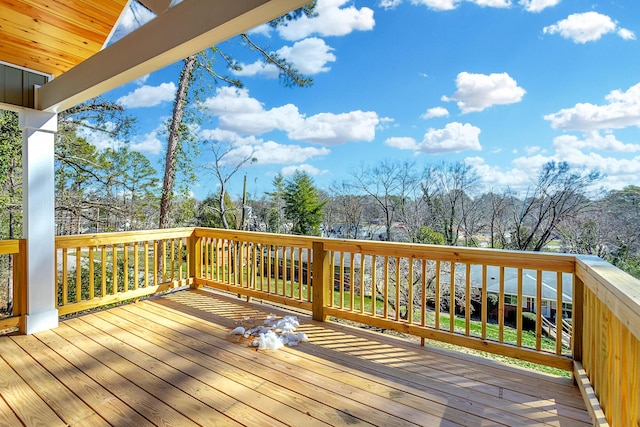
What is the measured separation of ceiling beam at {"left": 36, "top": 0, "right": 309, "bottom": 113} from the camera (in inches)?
59.0

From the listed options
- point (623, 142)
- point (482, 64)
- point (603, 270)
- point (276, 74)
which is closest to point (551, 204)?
point (623, 142)

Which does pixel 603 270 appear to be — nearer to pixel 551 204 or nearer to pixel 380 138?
pixel 551 204

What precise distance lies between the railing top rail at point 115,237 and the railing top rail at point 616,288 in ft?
14.4

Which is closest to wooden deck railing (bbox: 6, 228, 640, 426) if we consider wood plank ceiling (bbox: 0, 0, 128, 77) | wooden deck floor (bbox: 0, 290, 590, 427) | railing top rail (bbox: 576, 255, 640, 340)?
railing top rail (bbox: 576, 255, 640, 340)

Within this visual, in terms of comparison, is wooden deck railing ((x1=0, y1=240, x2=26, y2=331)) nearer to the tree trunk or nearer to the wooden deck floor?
the wooden deck floor

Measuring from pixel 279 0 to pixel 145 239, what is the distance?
3.73 m

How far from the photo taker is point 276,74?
8.38 metres

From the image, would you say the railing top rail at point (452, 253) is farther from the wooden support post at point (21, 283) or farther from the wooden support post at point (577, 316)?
the wooden support post at point (21, 283)

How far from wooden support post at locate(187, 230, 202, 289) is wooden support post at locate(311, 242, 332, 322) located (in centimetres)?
215

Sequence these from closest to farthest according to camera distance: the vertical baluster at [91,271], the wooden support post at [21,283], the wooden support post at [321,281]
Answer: the wooden support post at [21,283] → the wooden support post at [321,281] → the vertical baluster at [91,271]

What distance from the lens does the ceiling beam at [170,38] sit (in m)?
1.50

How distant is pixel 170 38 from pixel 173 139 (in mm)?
7358

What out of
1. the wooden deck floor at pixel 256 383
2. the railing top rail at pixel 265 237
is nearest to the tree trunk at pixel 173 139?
the railing top rail at pixel 265 237

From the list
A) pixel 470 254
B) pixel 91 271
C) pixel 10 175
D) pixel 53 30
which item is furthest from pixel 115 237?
pixel 10 175
